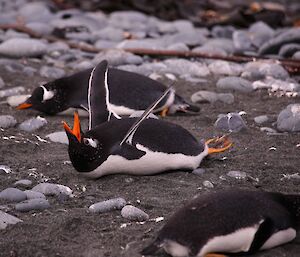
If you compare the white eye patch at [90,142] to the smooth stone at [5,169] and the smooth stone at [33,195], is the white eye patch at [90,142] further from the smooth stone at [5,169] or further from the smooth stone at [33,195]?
the smooth stone at [5,169]

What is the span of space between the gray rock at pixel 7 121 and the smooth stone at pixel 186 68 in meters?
1.67

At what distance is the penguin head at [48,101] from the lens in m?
4.20

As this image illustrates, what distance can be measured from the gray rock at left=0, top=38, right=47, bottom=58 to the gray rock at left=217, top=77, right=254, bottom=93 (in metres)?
1.72

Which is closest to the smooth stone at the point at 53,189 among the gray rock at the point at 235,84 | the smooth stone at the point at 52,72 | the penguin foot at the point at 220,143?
the penguin foot at the point at 220,143

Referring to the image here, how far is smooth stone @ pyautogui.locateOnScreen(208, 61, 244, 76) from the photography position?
5305 mm

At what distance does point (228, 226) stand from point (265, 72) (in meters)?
3.02

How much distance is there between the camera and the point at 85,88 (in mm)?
4137

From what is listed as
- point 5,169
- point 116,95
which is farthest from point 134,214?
point 116,95

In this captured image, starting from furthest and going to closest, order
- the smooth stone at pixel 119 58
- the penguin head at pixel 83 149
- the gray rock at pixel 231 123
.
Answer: the smooth stone at pixel 119 58, the gray rock at pixel 231 123, the penguin head at pixel 83 149

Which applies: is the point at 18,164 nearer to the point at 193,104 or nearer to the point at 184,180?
the point at 184,180

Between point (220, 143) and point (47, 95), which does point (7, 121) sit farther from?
point (220, 143)

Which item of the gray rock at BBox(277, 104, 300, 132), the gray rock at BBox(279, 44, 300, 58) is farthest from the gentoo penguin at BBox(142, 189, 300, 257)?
the gray rock at BBox(279, 44, 300, 58)

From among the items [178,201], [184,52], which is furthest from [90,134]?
[184,52]

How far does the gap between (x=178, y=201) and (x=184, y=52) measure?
287cm
